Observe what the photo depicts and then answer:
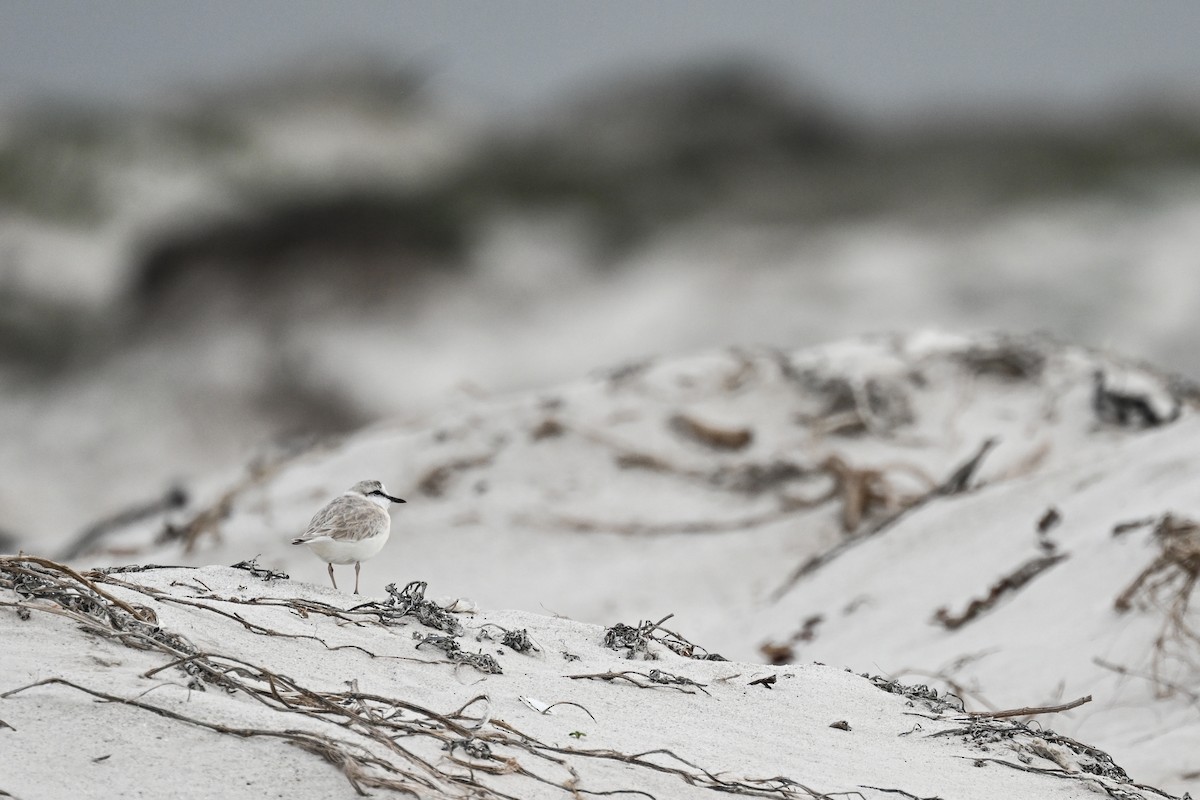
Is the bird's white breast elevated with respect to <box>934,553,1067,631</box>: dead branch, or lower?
lower

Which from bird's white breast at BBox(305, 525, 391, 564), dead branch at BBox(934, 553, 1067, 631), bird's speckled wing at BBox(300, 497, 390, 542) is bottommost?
bird's white breast at BBox(305, 525, 391, 564)

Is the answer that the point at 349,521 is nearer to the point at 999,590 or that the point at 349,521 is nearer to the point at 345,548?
the point at 345,548

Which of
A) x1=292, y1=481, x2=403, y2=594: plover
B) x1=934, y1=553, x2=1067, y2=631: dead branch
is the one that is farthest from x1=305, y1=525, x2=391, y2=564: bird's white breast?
x1=934, y1=553, x2=1067, y2=631: dead branch

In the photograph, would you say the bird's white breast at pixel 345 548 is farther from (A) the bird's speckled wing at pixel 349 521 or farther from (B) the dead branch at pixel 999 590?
(B) the dead branch at pixel 999 590

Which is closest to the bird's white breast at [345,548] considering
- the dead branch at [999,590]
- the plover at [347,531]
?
the plover at [347,531]

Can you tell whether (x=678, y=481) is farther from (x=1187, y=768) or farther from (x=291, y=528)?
(x=1187, y=768)

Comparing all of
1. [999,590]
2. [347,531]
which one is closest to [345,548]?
[347,531]

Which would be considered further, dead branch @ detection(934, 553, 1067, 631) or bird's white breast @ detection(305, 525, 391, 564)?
dead branch @ detection(934, 553, 1067, 631)

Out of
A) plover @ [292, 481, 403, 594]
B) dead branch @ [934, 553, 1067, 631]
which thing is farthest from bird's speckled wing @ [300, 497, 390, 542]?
dead branch @ [934, 553, 1067, 631]

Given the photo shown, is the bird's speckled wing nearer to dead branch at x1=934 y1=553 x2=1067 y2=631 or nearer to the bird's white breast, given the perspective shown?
the bird's white breast
